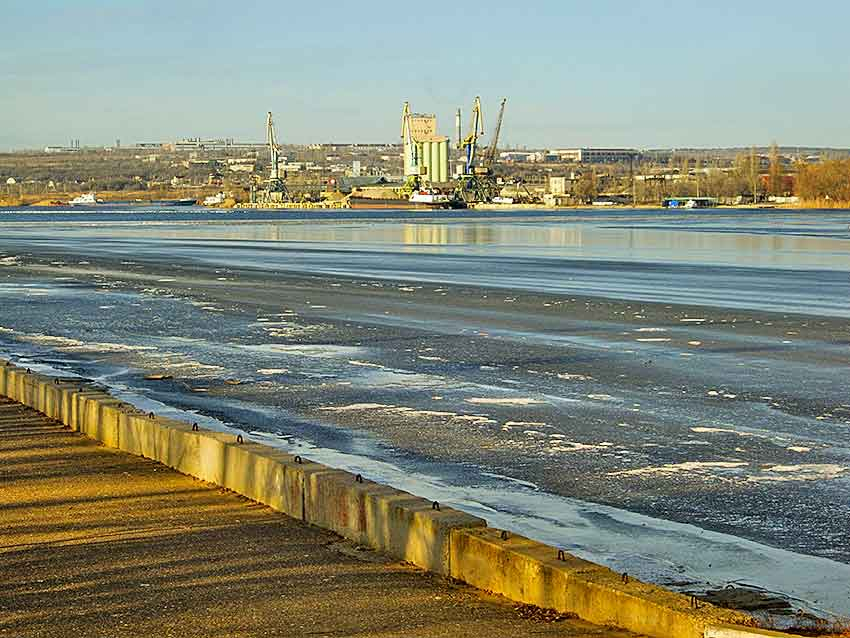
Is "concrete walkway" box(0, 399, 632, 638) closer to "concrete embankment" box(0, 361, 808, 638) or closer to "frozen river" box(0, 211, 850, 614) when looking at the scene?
"concrete embankment" box(0, 361, 808, 638)

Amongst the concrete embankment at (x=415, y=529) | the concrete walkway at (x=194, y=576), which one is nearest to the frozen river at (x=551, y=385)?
the concrete embankment at (x=415, y=529)

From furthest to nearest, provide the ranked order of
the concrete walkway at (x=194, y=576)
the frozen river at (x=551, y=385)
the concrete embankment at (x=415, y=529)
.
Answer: the frozen river at (x=551, y=385)
the concrete walkway at (x=194, y=576)
the concrete embankment at (x=415, y=529)

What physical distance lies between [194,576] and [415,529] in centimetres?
124

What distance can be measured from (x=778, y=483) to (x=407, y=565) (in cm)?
366

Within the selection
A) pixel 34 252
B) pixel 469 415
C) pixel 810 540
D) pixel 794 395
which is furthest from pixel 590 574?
pixel 34 252

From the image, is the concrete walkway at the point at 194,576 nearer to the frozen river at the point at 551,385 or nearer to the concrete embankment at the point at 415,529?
the concrete embankment at the point at 415,529

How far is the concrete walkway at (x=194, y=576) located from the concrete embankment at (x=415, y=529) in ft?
0.34

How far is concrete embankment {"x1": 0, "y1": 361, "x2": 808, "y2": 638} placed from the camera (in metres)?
6.50

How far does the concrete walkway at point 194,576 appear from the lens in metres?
6.78

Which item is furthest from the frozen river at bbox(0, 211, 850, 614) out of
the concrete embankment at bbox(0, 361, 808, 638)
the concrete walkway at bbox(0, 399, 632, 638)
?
the concrete walkway at bbox(0, 399, 632, 638)

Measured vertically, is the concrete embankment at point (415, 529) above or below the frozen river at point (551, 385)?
above

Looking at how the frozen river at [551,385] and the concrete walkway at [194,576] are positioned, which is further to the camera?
the frozen river at [551,385]

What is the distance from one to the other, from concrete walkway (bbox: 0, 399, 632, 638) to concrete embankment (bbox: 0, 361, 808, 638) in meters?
0.10

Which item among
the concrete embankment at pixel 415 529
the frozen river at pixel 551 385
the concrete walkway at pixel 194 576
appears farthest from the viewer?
the frozen river at pixel 551 385
